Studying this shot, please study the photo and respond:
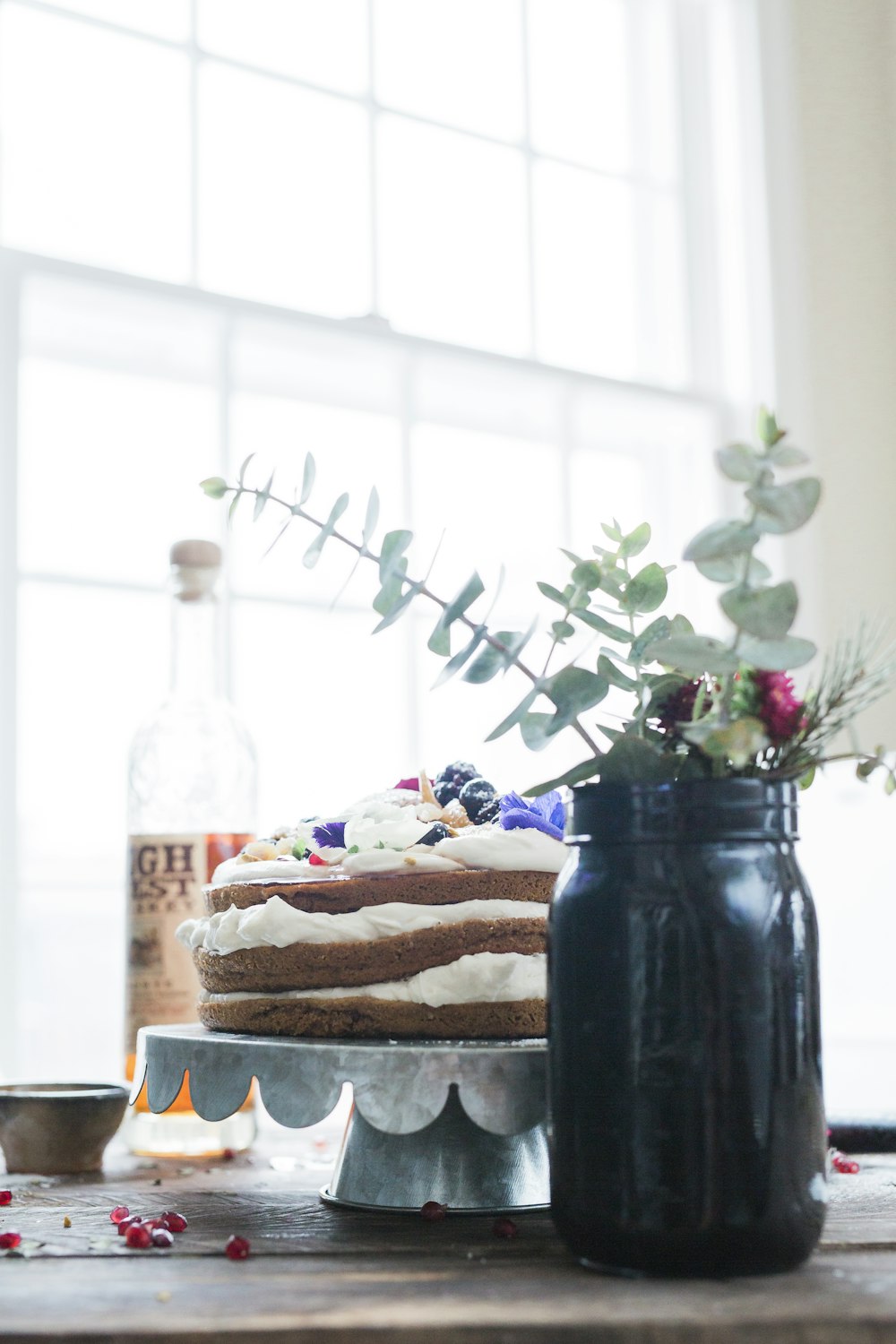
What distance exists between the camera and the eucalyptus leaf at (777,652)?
68cm

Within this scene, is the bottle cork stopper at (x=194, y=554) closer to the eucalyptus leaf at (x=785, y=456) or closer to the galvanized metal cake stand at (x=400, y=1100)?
the galvanized metal cake stand at (x=400, y=1100)

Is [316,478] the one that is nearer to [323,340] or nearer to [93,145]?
[323,340]

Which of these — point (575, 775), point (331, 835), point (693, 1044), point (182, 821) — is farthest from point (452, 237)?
point (693, 1044)

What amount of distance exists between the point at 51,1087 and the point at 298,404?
3.62ft

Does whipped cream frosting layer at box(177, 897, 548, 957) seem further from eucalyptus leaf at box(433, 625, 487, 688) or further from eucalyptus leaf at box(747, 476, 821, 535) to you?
eucalyptus leaf at box(747, 476, 821, 535)

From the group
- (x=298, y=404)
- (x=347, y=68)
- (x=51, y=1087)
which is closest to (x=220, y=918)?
(x=51, y=1087)

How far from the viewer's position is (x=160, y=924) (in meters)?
1.34

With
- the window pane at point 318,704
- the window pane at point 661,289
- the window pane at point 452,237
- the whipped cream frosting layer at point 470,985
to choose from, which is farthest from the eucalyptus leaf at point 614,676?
the window pane at point 661,289

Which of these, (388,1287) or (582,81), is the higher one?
(582,81)

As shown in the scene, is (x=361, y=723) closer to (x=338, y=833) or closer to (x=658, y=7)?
(x=338, y=833)

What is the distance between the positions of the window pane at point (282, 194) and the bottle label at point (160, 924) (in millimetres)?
974

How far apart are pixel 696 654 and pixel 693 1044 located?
0.19 metres

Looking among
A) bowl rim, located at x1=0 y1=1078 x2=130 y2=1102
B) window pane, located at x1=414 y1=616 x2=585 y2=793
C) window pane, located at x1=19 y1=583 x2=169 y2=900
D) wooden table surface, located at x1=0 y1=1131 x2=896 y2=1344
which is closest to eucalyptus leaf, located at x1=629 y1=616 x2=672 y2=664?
wooden table surface, located at x1=0 y1=1131 x2=896 y2=1344

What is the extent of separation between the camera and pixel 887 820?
2465 millimetres
